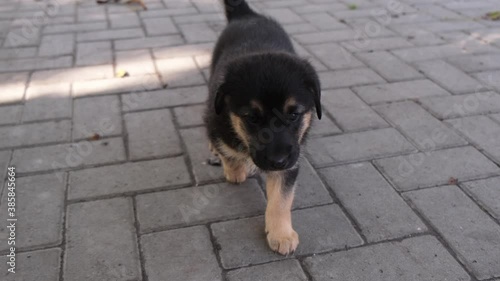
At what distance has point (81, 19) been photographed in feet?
16.9

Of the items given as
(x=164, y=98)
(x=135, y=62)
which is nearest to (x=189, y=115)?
(x=164, y=98)

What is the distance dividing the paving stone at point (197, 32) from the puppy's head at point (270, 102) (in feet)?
8.00

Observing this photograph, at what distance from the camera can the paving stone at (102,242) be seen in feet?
6.65

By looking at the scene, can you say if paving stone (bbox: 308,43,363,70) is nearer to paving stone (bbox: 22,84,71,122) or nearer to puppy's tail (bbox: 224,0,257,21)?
puppy's tail (bbox: 224,0,257,21)

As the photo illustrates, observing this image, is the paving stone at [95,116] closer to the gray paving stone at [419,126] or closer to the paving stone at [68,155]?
the paving stone at [68,155]

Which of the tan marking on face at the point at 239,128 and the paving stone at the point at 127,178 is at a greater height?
the tan marking on face at the point at 239,128

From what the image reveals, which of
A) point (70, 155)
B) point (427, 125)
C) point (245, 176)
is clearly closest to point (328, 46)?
point (427, 125)

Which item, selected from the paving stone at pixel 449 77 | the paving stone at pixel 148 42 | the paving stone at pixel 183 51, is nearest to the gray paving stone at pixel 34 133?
the paving stone at pixel 183 51

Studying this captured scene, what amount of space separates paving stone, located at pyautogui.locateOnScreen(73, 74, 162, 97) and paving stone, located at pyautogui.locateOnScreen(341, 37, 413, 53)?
178 centimetres

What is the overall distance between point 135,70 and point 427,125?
227 centimetres

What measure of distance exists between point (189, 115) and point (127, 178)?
0.78 metres

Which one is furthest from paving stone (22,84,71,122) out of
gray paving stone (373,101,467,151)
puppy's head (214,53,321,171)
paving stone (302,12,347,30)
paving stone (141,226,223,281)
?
paving stone (302,12,347,30)

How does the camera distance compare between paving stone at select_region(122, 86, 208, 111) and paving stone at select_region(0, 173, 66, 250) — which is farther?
paving stone at select_region(122, 86, 208, 111)

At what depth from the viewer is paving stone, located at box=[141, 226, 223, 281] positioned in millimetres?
2021
